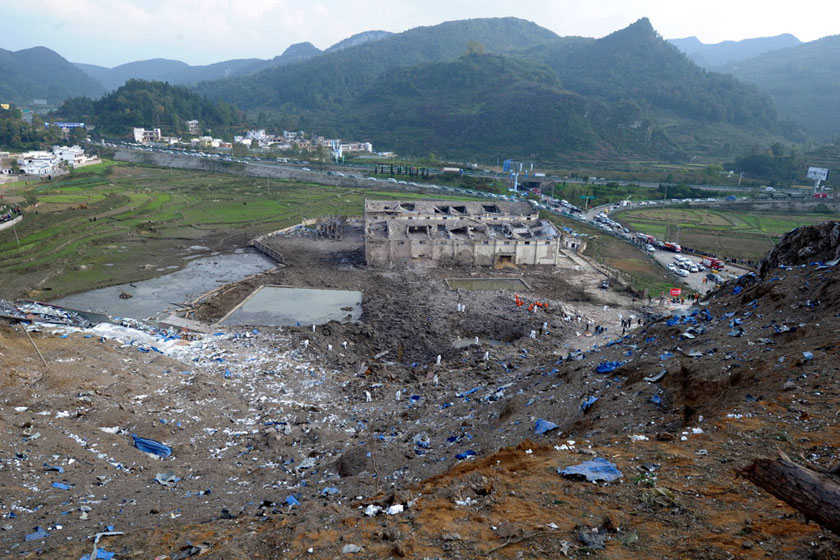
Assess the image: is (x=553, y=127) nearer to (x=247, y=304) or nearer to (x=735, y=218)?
(x=735, y=218)

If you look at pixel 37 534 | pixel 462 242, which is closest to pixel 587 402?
pixel 37 534

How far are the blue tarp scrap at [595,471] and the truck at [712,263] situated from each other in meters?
→ 31.1

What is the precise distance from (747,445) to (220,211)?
50.0m

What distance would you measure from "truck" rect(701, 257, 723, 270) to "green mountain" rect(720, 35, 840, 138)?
106 m

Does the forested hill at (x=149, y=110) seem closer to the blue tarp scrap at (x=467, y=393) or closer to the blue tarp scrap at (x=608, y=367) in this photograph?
the blue tarp scrap at (x=467, y=393)

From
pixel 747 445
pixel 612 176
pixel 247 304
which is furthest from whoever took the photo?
pixel 612 176

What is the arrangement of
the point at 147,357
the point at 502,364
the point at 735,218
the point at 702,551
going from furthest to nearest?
the point at 735,218, the point at 502,364, the point at 147,357, the point at 702,551

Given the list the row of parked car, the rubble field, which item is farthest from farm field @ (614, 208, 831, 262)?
the rubble field

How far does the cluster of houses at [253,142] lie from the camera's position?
328 feet

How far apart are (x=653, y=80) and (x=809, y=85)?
56.5 metres

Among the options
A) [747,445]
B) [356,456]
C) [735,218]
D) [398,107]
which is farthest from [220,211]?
[398,107]

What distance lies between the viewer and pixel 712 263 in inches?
1309

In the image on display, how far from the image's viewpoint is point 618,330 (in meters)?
22.2

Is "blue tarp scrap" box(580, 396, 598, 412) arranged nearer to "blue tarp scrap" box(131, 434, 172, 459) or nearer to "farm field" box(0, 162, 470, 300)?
"blue tarp scrap" box(131, 434, 172, 459)
